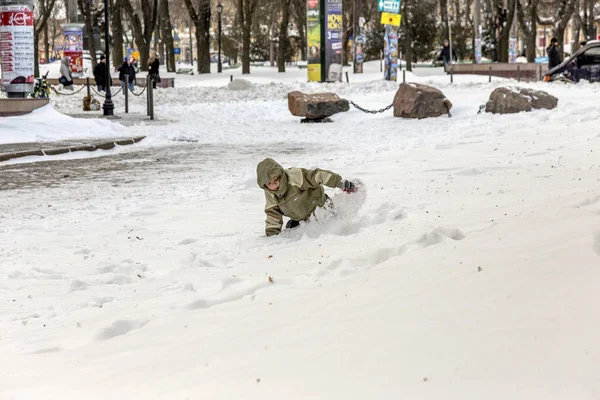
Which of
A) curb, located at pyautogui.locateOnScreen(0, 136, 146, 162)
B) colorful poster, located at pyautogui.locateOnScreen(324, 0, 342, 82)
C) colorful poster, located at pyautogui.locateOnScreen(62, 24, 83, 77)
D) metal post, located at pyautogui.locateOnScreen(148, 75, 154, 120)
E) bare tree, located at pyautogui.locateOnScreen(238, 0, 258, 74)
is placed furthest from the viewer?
A: bare tree, located at pyautogui.locateOnScreen(238, 0, 258, 74)

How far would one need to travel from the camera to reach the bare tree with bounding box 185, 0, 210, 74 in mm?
40125

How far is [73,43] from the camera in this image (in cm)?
3281

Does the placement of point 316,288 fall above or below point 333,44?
below

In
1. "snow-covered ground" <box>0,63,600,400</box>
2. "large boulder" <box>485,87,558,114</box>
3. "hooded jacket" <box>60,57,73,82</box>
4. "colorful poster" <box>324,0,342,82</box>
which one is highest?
"colorful poster" <box>324,0,342,82</box>

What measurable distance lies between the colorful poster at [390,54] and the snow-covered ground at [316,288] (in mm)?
21635

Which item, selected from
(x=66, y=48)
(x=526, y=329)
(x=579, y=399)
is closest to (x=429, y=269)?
(x=526, y=329)

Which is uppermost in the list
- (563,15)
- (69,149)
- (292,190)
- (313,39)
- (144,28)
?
(144,28)

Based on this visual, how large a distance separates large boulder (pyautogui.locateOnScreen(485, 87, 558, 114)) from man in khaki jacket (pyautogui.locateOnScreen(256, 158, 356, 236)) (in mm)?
11714

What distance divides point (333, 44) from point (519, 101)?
16.1 m

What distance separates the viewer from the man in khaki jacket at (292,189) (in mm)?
6148

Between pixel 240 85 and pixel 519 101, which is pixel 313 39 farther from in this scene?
pixel 519 101

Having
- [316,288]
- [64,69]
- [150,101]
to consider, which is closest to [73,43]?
[64,69]

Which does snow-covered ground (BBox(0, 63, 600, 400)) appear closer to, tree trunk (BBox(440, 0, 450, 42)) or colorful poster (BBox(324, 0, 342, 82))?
colorful poster (BBox(324, 0, 342, 82))

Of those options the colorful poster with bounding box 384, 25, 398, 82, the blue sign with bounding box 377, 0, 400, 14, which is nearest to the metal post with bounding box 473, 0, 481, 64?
the colorful poster with bounding box 384, 25, 398, 82
